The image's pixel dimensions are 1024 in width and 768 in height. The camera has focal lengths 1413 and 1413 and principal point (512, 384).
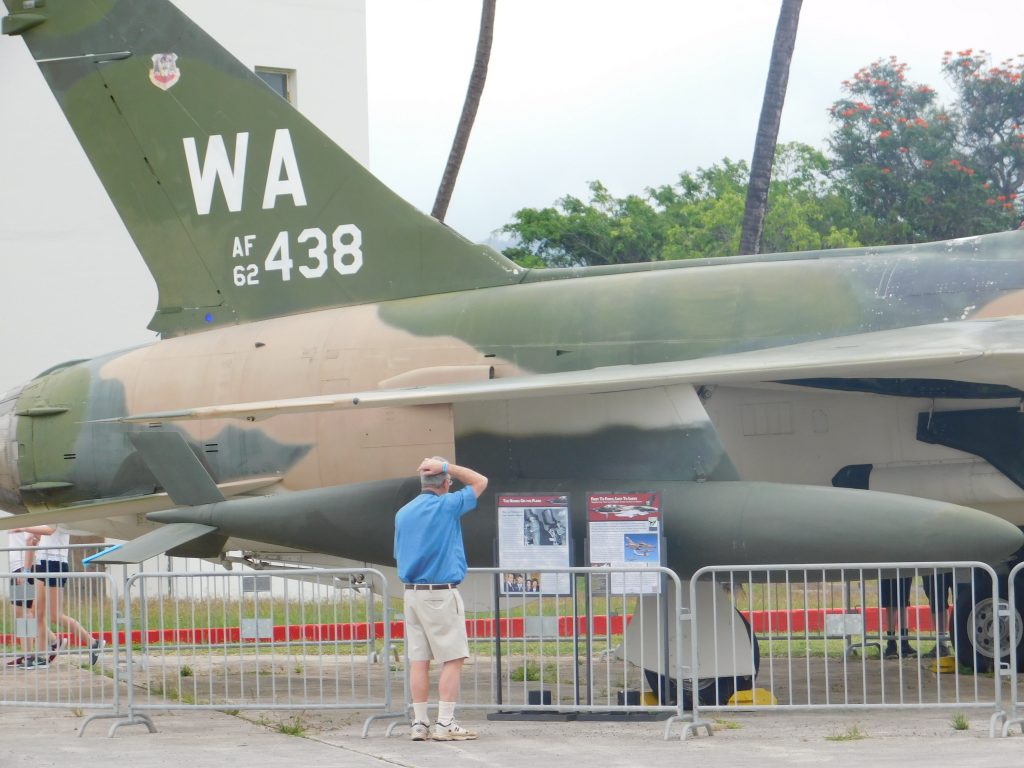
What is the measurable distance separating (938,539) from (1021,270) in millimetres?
2081

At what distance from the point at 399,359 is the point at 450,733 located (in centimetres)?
313

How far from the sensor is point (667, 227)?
4581cm

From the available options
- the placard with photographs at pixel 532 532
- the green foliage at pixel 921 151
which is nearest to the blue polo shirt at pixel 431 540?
the placard with photographs at pixel 532 532

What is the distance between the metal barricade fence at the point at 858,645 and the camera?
798cm

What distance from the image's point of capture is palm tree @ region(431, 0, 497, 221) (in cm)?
1864

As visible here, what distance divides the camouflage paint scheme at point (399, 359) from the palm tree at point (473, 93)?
7.44m

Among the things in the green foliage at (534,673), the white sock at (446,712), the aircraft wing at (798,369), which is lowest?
the green foliage at (534,673)

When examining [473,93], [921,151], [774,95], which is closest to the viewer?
[774,95]

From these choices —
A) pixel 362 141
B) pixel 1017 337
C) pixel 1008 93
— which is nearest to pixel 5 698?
pixel 1017 337

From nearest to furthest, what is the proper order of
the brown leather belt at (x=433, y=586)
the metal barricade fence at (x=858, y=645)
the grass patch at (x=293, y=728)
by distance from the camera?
the brown leather belt at (x=433, y=586) < the grass patch at (x=293, y=728) < the metal barricade fence at (x=858, y=645)

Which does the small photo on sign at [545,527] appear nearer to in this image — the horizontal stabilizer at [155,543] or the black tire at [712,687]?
the black tire at [712,687]

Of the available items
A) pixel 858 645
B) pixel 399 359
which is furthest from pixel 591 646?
pixel 858 645

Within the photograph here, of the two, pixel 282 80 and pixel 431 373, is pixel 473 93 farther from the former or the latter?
pixel 431 373

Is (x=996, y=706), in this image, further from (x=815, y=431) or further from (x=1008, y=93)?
(x=1008, y=93)
